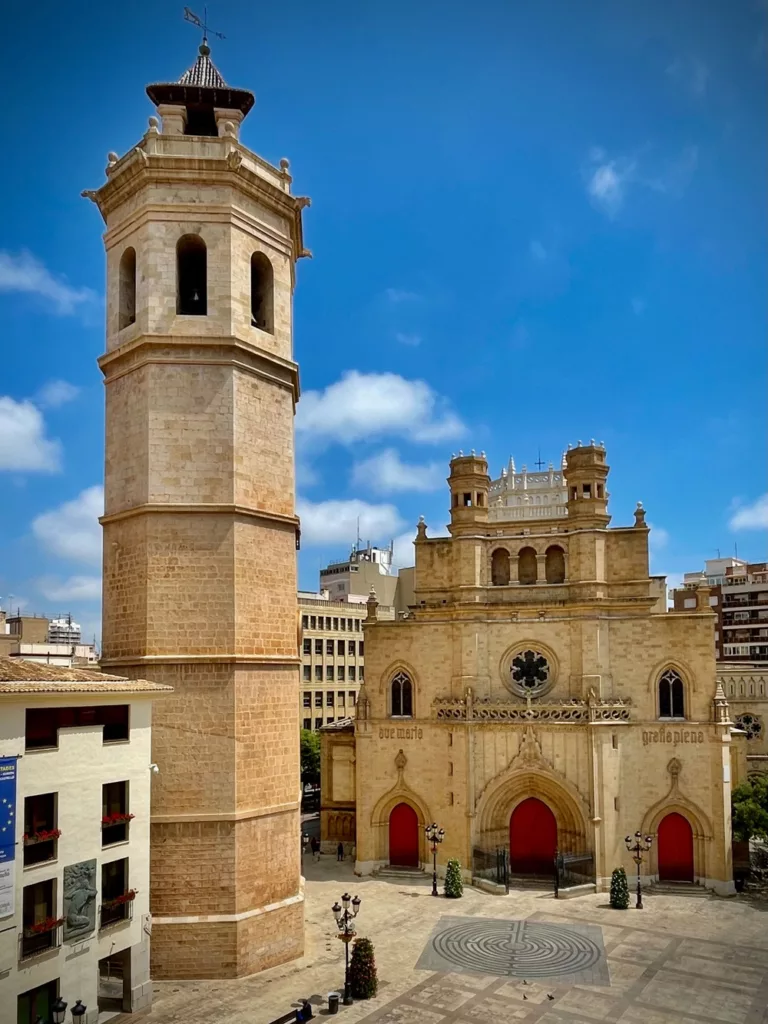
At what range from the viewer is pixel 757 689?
1618 inches

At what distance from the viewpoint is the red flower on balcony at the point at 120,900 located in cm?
1783

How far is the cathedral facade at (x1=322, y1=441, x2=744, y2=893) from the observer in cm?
3086

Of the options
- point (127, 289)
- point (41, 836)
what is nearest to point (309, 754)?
point (127, 289)

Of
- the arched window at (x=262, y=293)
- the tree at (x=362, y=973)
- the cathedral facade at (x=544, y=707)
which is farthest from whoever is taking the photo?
the cathedral facade at (x=544, y=707)

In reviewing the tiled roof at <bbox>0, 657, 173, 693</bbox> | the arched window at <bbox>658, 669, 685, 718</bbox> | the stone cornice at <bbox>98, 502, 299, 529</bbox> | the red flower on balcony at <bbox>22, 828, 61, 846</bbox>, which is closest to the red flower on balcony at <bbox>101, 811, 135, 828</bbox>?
the red flower on balcony at <bbox>22, 828, 61, 846</bbox>

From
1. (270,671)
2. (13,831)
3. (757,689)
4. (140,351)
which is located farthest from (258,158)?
(757,689)

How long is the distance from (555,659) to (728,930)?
10.8 m

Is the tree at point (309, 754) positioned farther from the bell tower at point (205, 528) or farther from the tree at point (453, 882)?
the bell tower at point (205, 528)

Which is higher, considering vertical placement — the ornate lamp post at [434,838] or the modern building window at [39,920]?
the modern building window at [39,920]

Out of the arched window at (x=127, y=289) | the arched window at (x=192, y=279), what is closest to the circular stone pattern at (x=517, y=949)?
the arched window at (x=192, y=279)

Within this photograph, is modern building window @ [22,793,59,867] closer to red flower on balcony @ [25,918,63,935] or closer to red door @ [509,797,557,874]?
red flower on balcony @ [25,918,63,935]

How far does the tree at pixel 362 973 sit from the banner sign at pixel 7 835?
8489 mm

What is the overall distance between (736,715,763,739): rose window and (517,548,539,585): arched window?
1499 cm

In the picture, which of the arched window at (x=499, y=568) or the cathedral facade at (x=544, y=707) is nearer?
the cathedral facade at (x=544, y=707)
